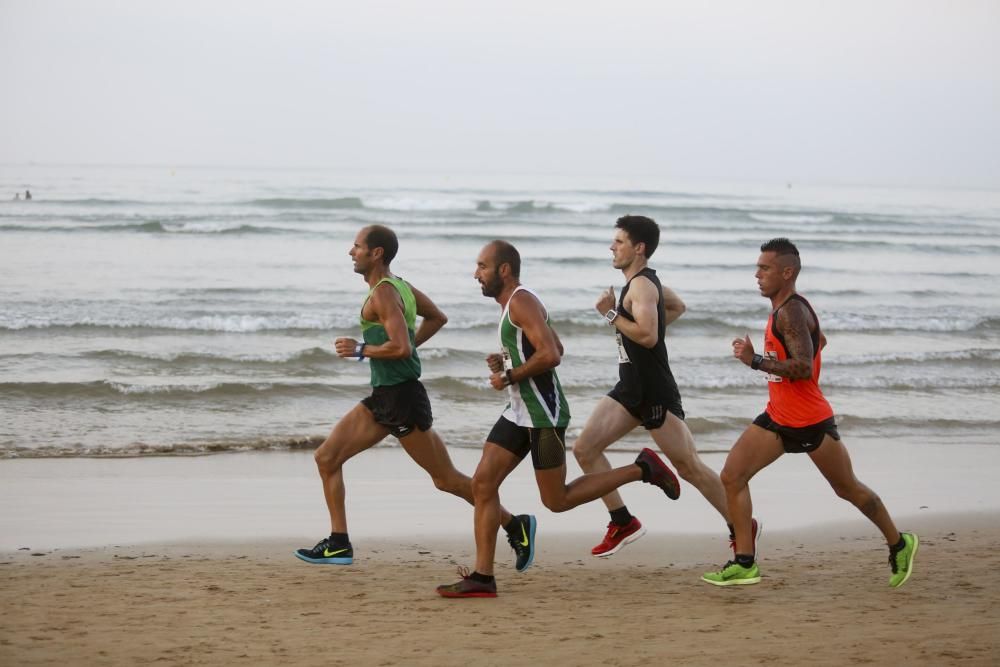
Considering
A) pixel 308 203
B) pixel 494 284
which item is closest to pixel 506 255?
pixel 494 284

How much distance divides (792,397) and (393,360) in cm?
211

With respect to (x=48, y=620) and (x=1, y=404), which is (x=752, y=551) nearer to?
(x=48, y=620)

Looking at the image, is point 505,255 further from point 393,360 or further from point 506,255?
point 393,360

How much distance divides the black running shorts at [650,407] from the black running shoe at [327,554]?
1805 millimetres

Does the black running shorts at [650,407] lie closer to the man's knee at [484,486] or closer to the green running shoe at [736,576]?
the green running shoe at [736,576]

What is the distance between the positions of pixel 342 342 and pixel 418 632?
1.58 m

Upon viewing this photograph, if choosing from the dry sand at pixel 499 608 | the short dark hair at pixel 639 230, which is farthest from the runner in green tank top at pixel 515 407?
the short dark hair at pixel 639 230

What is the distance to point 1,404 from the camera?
11.7m

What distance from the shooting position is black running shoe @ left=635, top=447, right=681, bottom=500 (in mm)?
6035

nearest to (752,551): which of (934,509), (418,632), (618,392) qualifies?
(618,392)

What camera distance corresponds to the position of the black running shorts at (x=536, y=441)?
223 inches

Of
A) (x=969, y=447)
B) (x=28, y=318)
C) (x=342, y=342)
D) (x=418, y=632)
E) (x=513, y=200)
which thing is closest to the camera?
(x=418, y=632)

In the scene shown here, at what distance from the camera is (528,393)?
5645 mm

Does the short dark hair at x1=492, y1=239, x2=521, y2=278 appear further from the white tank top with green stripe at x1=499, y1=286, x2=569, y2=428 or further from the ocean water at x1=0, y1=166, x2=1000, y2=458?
the ocean water at x1=0, y1=166, x2=1000, y2=458
